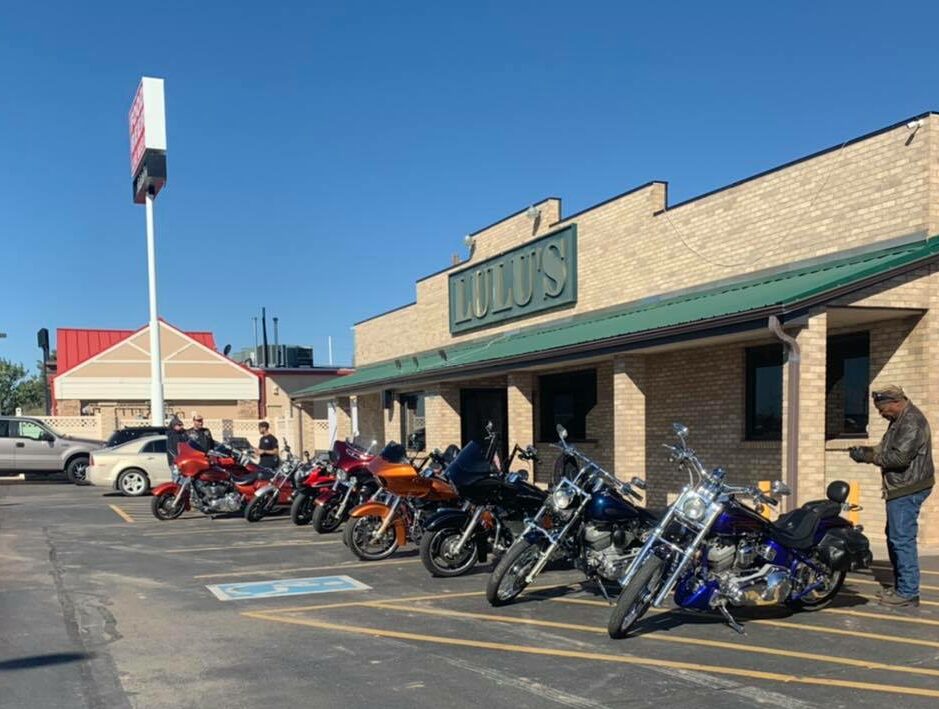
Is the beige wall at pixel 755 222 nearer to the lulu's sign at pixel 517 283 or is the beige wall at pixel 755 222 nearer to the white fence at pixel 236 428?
the lulu's sign at pixel 517 283

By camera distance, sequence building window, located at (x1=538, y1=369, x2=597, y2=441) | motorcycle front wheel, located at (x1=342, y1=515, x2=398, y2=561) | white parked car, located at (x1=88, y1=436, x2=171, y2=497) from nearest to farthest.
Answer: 1. motorcycle front wheel, located at (x1=342, y1=515, x2=398, y2=561)
2. building window, located at (x1=538, y1=369, x2=597, y2=441)
3. white parked car, located at (x1=88, y1=436, x2=171, y2=497)

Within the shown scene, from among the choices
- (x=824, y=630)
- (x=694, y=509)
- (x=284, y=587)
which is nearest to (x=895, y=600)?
(x=824, y=630)

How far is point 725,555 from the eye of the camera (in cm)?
646

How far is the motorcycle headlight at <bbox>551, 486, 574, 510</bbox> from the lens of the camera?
23.5ft

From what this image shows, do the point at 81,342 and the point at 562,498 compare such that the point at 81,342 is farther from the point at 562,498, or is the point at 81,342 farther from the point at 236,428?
the point at 562,498

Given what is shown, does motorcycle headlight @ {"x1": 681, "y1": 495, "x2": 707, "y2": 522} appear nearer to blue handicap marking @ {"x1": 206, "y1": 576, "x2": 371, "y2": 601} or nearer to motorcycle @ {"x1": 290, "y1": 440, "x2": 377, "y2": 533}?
blue handicap marking @ {"x1": 206, "y1": 576, "x2": 371, "y2": 601}

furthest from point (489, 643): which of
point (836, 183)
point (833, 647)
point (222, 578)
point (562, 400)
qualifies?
point (562, 400)

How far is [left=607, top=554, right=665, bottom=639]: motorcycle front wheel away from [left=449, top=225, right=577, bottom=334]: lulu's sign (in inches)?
424

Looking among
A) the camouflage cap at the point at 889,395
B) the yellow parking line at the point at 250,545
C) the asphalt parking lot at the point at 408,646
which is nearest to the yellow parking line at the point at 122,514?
the yellow parking line at the point at 250,545

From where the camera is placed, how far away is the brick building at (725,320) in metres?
9.73

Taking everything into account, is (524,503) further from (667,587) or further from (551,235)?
(551,235)

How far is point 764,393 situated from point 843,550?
236 inches

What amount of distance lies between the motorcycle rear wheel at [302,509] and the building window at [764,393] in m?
6.93

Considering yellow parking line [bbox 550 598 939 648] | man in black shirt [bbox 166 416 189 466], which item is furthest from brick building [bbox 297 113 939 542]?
man in black shirt [bbox 166 416 189 466]
